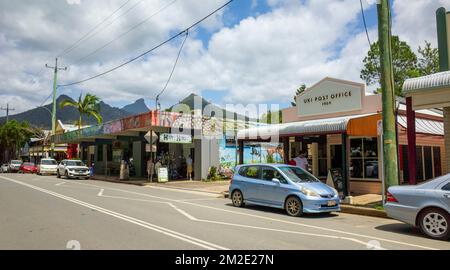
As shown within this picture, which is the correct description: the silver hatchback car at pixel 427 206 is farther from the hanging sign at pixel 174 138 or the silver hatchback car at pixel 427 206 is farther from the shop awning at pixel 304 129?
the hanging sign at pixel 174 138

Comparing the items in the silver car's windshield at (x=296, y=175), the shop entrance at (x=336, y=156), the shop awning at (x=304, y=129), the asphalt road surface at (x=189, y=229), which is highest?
the shop awning at (x=304, y=129)

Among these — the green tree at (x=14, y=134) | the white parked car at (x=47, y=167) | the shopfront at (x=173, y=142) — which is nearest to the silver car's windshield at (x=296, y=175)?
the shopfront at (x=173, y=142)

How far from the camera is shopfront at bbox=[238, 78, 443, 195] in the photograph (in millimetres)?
13906

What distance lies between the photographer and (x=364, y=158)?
16.1 meters

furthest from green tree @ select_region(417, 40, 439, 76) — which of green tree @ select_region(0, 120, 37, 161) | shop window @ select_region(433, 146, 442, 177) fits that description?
green tree @ select_region(0, 120, 37, 161)

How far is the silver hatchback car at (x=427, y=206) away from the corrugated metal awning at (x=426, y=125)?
7636 mm

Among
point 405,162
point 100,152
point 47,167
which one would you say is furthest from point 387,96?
point 100,152

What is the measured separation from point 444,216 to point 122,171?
23788 mm

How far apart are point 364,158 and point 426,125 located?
326cm

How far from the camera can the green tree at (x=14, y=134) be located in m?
65.9

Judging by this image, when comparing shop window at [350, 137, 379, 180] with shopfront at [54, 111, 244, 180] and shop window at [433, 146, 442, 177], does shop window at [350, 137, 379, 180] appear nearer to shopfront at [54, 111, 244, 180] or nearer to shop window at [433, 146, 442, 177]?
shop window at [433, 146, 442, 177]

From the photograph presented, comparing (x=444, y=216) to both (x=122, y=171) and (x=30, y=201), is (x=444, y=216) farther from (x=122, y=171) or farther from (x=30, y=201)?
A: (x=122, y=171)

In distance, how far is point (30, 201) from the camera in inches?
544

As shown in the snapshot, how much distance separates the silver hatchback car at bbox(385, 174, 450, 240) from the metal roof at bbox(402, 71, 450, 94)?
393cm
